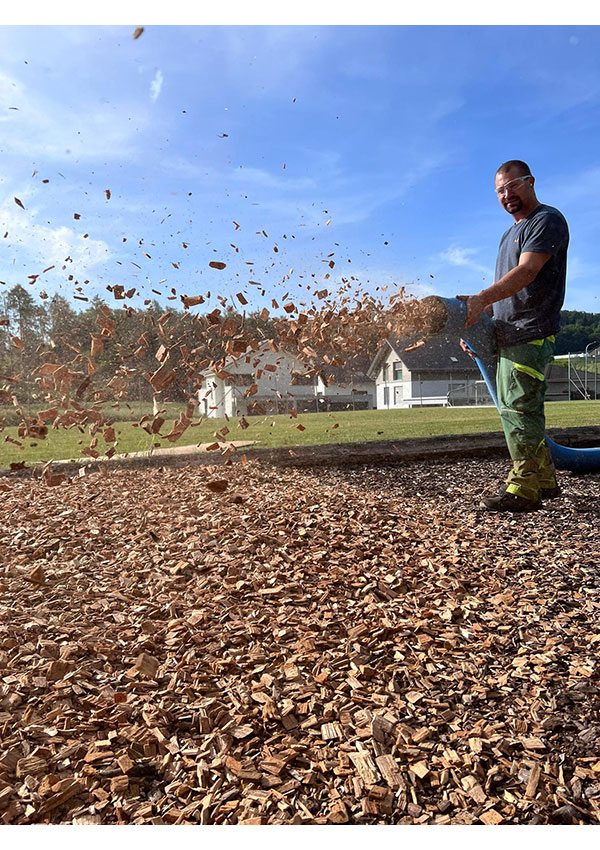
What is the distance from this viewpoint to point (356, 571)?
2822mm

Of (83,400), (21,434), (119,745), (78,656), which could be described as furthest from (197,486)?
(119,745)

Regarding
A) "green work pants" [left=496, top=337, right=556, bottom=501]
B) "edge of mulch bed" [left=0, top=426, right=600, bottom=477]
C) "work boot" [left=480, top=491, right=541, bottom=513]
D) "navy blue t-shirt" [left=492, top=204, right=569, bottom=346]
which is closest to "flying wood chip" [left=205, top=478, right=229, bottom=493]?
"edge of mulch bed" [left=0, top=426, right=600, bottom=477]

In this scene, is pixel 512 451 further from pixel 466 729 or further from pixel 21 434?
pixel 21 434

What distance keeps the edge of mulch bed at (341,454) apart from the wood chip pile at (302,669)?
1.55m

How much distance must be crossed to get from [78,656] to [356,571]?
1255 millimetres

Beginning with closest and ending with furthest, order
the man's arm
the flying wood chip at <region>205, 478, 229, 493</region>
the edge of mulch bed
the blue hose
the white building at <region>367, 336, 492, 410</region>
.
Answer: the man's arm
the blue hose
the flying wood chip at <region>205, 478, 229, 493</region>
the edge of mulch bed
the white building at <region>367, 336, 492, 410</region>

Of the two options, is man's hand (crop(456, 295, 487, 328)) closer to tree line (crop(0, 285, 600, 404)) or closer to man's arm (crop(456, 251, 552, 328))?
man's arm (crop(456, 251, 552, 328))

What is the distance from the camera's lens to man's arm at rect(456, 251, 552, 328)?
2998 mm

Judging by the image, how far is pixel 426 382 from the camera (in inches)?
888

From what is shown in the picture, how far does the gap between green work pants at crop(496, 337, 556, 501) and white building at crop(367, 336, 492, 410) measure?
16.5 meters

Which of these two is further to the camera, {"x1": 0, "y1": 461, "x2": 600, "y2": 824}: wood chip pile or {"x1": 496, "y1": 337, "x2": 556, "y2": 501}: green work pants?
{"x1": 496, "y1": 337, "x2": 556, "y2": 501}: green work pants

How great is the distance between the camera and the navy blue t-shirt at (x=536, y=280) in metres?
3.03

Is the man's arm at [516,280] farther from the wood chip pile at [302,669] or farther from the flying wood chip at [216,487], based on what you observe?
the flying wood chip at [216,487]

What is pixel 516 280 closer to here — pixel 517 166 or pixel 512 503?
pixel 517 166
